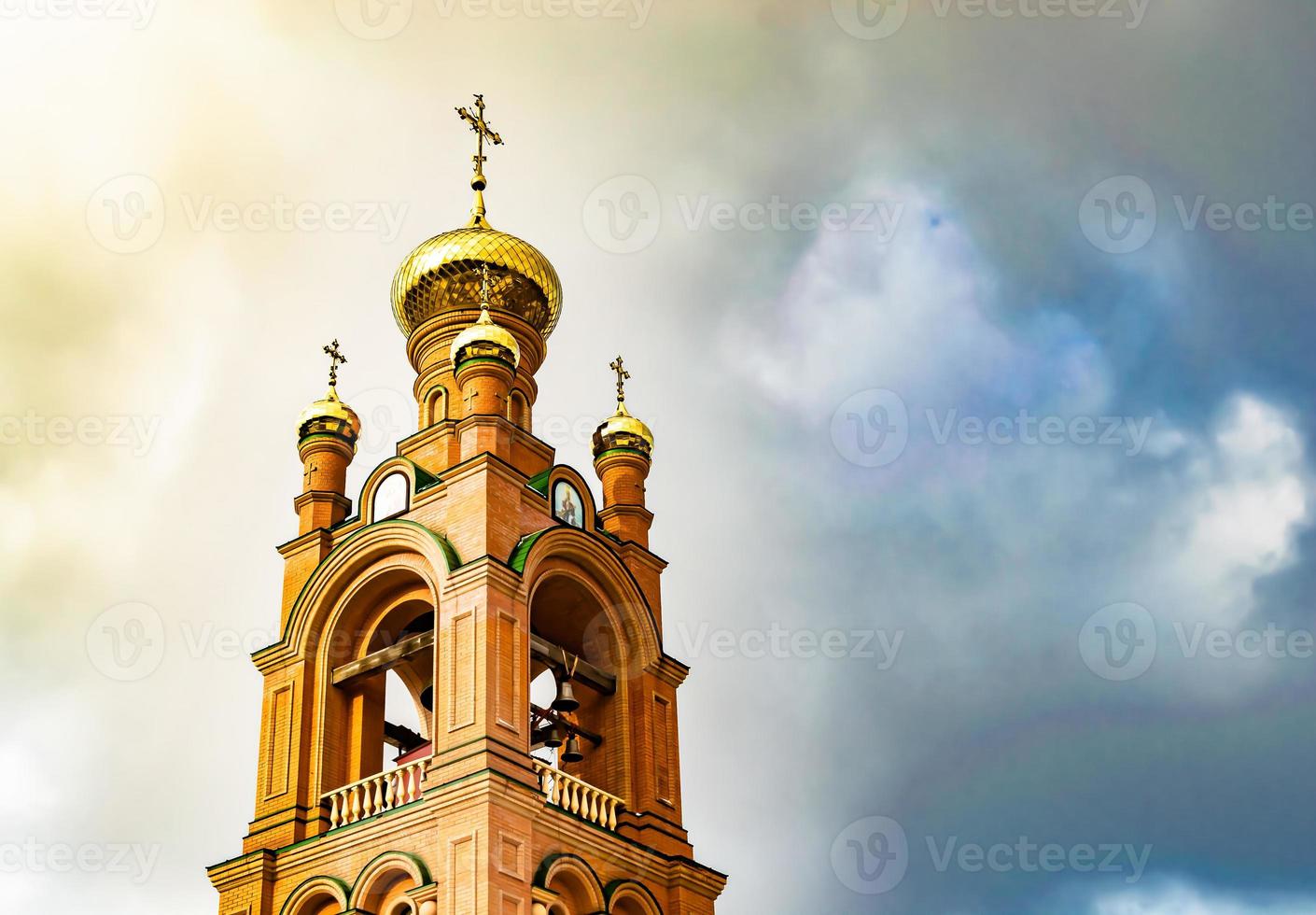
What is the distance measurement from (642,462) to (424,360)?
3.35 metres

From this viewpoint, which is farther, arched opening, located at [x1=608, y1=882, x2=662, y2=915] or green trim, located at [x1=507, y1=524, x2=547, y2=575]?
green trim, located at [x1=507, y1=524, x2=547, y2=575]

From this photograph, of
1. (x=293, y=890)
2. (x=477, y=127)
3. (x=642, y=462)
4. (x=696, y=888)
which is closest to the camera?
(x=293, y=890)

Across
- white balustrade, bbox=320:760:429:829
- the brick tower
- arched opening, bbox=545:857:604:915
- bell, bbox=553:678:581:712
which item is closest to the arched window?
the brick tower

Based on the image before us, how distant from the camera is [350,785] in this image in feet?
64.8

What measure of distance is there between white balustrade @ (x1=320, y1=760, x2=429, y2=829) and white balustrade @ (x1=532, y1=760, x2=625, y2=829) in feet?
4.44

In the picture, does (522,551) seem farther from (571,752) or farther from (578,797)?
(578,797)

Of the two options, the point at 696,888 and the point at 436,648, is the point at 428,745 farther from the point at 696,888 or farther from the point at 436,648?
the point at 696,888

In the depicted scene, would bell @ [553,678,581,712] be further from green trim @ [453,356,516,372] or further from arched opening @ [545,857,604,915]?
green trim @ [453,356,516,372]

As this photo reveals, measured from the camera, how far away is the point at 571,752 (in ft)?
68.1

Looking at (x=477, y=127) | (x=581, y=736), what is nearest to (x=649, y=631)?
(x=581, y=736)

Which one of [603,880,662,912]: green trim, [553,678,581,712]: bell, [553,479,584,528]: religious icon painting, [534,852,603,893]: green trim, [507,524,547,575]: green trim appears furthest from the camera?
[553,479,584,528]: religious icon painting

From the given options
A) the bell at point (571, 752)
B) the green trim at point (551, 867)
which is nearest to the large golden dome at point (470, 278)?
the bell at point (571, 752)

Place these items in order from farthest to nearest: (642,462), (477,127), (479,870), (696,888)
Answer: (477,127) < (642,462) < (696,888) < (479,870)

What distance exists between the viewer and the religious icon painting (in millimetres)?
21781
